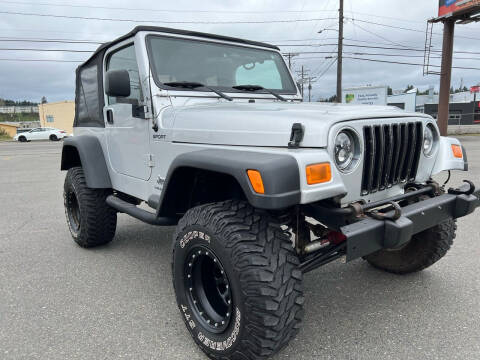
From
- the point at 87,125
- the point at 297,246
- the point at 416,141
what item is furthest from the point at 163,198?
the point at 87,125

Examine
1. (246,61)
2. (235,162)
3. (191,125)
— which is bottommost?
(235,162)

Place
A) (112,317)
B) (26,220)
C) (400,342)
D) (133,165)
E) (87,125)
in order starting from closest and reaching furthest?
1. (400,342)
2. (112,317)
3. (133,165)
4. (87,125)
5. (26,220)

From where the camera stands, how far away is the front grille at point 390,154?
2.25 meters

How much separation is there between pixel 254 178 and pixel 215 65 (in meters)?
1.80

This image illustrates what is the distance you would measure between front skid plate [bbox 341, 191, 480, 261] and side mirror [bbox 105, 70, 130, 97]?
1.97 meters

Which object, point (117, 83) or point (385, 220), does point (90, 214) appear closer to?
point (117, 83)

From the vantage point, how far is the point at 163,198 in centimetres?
263

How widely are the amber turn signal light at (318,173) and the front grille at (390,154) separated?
1.24 ft

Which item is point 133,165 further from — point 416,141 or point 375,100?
point 375,100

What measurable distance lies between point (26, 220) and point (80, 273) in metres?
2.67

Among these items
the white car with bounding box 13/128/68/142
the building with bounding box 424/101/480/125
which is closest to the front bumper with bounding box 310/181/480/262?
the white car with bounding box 13/128/68/142

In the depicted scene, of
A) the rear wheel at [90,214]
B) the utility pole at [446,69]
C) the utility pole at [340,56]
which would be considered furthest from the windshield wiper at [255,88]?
the utility pole at [340,56]

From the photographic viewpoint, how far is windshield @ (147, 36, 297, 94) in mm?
3135

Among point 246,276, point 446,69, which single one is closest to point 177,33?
point 246,276
